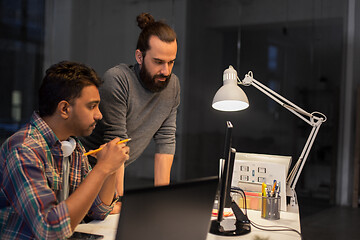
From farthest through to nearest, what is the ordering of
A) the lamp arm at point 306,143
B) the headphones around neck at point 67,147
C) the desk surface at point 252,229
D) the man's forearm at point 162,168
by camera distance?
the man's forearm at point 162,168 < the lamp arm at point 306,143 < the desk surface at point 252,229 < the headphones around neck at point 67,147

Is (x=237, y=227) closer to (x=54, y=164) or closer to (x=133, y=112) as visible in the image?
(x=54, y=164)

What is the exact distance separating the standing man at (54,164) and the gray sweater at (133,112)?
19.7 inches

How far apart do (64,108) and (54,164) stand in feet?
0.61

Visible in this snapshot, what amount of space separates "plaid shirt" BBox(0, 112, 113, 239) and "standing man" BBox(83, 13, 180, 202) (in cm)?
62

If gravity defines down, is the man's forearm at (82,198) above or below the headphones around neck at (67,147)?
below

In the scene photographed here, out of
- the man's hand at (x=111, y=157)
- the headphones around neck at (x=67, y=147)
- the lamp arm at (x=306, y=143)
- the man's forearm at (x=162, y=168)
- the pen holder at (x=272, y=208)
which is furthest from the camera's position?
the man's forearm at (x=162, y=168)

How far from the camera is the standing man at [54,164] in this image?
1.16 meters

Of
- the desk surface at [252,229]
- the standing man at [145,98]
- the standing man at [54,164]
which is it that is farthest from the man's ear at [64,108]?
the standing man at [145,98]

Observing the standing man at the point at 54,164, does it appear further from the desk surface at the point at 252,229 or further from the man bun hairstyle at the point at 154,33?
the man bun hairstyle at the point at 154,33

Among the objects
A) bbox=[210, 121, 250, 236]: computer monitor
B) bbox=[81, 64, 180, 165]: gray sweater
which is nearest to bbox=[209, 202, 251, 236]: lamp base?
bbox=[210, 121, 250, 236]: computer monitor

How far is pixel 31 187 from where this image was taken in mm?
1162

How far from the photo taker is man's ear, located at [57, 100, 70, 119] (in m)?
1.34

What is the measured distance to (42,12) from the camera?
15.7 ft

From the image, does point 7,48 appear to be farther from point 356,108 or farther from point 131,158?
point 356,108
